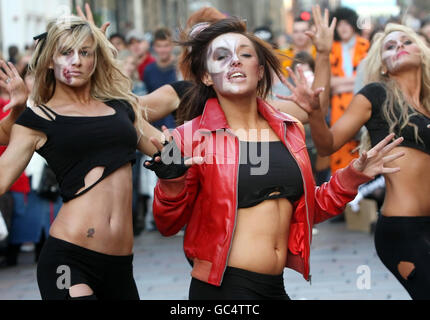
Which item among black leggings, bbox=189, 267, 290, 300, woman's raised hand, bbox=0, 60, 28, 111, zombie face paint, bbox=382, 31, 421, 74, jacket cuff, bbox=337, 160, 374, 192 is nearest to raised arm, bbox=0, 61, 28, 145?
woman's raised hand, bbox=0, 60, 28, 111

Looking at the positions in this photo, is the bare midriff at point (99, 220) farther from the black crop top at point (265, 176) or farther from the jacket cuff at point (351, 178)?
the jacket cuff at point (351, 178)

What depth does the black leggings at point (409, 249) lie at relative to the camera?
4.88 m

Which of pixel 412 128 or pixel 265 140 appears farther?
pixel 412 128

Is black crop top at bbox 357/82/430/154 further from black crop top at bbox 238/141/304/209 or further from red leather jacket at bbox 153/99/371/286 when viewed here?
black crop top at bbox 238/141/304/209

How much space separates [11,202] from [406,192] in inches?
210

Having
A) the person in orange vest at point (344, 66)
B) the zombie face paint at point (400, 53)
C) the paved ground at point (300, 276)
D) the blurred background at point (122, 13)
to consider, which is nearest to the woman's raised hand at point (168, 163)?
the blurred background at point (122, 13)

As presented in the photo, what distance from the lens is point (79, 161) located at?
464cm

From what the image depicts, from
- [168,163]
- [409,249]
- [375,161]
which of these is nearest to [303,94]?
[375,161]

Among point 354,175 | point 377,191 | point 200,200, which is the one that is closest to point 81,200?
point 200,200

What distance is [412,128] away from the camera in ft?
16.9

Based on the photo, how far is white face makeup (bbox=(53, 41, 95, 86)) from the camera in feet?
15.8
